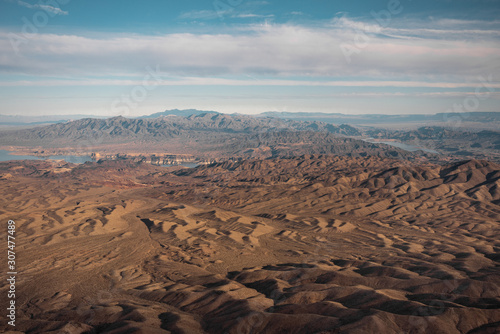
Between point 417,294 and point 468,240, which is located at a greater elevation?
point 417,294

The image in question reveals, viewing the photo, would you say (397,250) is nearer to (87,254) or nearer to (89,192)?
(87,254)

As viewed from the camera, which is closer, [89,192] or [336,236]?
[336,236]

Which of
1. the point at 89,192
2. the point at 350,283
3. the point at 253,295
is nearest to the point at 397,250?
the point at 350,283

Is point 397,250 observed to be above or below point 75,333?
below

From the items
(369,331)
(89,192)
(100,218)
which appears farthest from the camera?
(89,192)

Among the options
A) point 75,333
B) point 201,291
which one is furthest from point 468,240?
point 75,333

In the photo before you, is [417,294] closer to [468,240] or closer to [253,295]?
[253,295]

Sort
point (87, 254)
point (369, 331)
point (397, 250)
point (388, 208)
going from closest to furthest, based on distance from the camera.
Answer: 1. point (369, 331)
2. point (87, 254)
3. point (397, 250)
4. point (388, 208)
